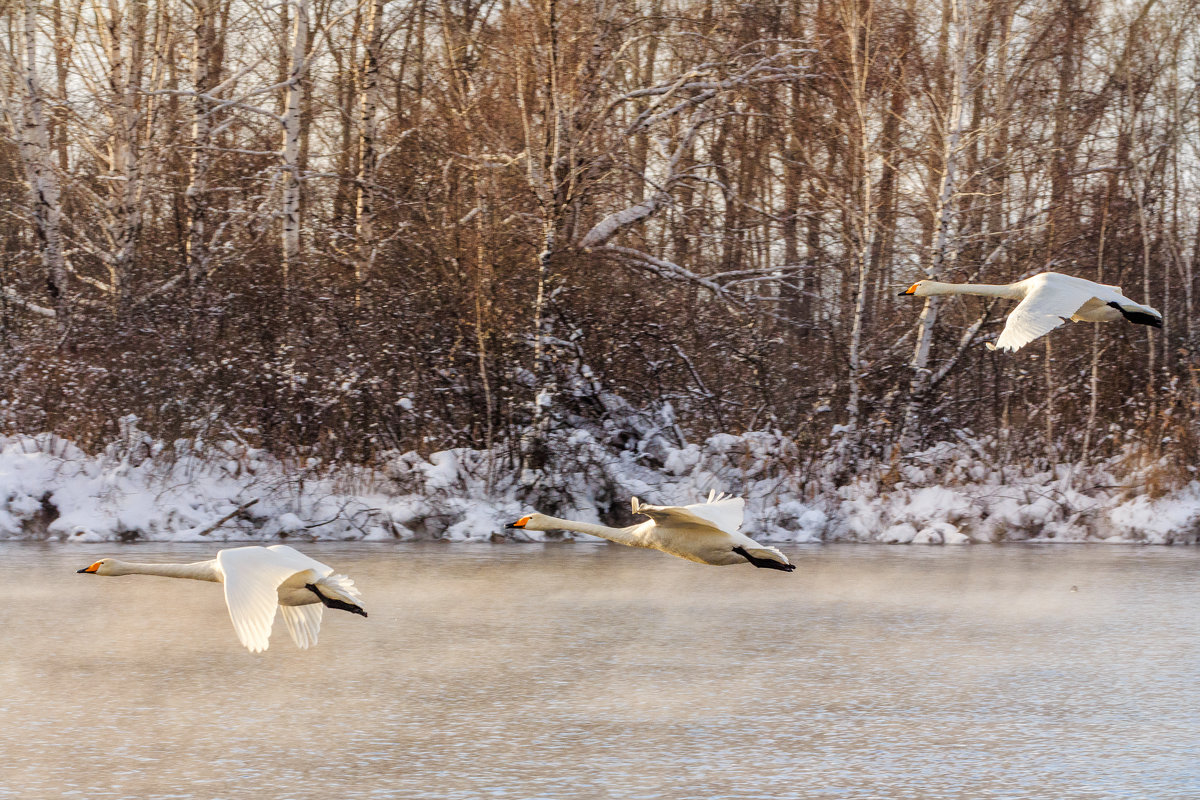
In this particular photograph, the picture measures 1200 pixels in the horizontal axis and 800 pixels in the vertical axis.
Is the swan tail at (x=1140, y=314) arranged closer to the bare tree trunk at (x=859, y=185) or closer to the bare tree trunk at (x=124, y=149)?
the bare tree trunk at (x=859, y=185)

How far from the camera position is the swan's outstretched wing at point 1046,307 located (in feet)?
21.1

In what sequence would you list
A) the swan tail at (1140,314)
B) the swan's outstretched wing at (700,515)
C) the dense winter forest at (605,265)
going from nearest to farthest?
the swan's outstretched wing at (700,515)
the swan tail at (1140,314)
the dense winter forest at (605,265)

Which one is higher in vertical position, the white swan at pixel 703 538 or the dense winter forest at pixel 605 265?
the dense winter forest at pixel 605 265

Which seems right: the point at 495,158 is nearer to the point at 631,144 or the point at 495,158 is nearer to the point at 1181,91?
the point at 631,144

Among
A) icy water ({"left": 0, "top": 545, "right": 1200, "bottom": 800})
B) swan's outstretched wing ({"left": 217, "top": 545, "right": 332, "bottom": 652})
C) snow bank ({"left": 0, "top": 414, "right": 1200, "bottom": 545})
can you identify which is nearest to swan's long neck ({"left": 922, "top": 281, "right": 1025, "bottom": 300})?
icy water ({"left": 0, "top": 545, "right": 1200, "bottom": 800})

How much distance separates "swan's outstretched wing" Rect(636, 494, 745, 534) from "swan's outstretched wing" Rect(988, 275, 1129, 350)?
5.50 feet

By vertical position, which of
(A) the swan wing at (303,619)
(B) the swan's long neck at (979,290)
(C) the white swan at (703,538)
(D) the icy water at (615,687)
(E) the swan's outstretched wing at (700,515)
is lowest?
(D) the icy water at (615,687)

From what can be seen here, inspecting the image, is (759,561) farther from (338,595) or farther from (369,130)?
(369,130)

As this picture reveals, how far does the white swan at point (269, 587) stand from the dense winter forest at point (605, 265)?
6258 millimetres

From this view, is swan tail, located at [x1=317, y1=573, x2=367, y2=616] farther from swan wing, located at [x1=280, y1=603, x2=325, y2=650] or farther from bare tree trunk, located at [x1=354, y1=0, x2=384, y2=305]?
bare tree trunk, located at [x1=354, y1=0, x2=384, y2=305]

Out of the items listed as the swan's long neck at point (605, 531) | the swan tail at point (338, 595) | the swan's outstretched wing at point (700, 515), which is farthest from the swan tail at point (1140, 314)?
the swan tail at point (338, 595)

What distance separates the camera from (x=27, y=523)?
12422mm

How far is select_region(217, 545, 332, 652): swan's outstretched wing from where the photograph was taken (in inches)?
208

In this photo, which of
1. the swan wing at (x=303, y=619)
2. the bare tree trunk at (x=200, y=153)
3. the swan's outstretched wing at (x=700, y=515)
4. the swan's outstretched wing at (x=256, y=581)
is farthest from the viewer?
the bare tree trunk at (x=200, y=153)
